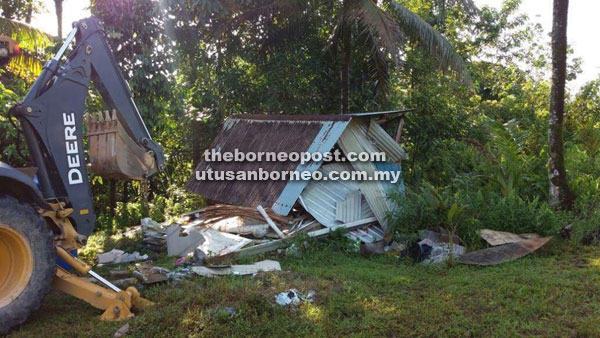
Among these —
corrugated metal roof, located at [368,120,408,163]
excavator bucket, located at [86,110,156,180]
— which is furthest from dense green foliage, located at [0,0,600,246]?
excavator bucket, located at [86,110,156,180]

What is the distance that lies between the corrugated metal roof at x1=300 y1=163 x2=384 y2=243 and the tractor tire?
4.78 metres

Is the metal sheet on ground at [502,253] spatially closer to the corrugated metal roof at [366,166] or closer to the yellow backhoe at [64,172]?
the corrugated metal roof at [366,166]

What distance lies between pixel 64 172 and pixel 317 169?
4580mm

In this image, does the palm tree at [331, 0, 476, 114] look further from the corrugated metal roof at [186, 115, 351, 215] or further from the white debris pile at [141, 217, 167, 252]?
the white debris pile at [141, 217, 167, 252]

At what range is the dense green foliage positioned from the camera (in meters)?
10.7

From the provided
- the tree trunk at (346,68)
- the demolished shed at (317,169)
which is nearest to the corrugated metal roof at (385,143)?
the demolished shed at (317,169)

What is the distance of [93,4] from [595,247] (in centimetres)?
1040

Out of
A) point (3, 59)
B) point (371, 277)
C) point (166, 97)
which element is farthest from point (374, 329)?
point (166, 97)

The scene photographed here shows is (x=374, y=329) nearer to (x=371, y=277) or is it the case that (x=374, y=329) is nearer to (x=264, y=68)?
(x=371, y=277)

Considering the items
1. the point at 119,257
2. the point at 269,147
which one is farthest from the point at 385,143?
the point at 119,257

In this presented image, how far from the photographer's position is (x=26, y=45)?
40.2 ft

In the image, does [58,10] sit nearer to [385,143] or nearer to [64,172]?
[385,143]

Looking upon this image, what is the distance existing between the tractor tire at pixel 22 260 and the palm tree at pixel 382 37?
26.2ft

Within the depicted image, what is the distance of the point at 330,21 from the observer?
44.7 feet
